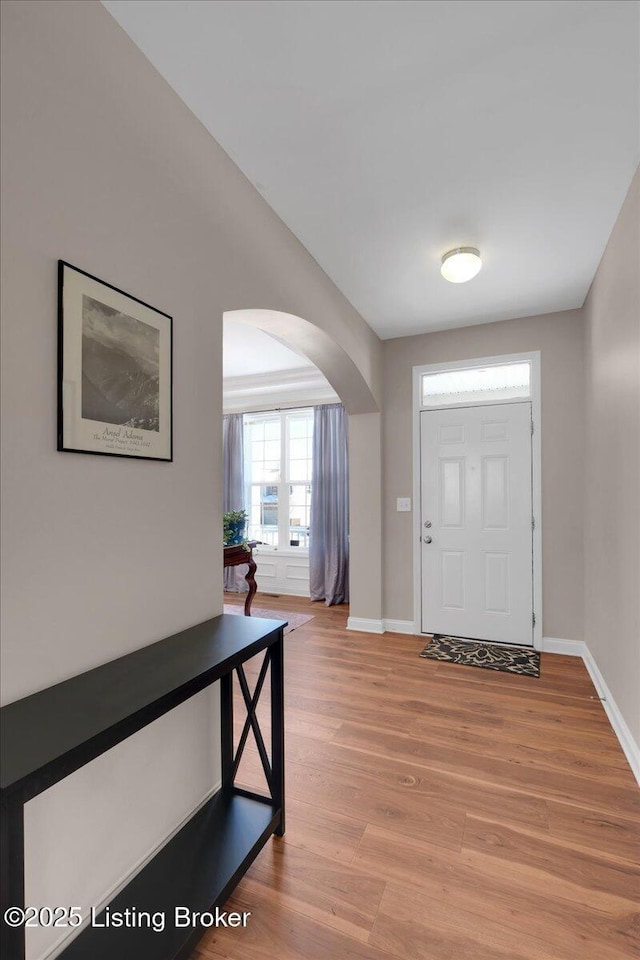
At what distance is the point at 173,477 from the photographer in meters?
1.64

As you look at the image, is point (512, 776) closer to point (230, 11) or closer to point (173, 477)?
point (173, 477)

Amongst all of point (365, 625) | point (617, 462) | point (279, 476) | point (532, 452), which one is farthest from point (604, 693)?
point (279, 476)

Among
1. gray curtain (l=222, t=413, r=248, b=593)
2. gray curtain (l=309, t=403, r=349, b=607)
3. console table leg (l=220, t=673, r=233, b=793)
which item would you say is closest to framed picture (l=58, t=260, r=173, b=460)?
console table leg (l=220, t=673, r=233, b=793)

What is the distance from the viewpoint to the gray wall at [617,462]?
6.98 ft

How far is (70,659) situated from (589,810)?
6.59 feet

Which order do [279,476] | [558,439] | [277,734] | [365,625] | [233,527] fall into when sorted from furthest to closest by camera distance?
[279,476]
[365,625]
[233,527]
[558,439]
[277,734]

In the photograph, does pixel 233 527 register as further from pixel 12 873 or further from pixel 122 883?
pixel 12 873

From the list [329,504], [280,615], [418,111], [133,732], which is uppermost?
[418,111]

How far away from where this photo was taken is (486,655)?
356cm

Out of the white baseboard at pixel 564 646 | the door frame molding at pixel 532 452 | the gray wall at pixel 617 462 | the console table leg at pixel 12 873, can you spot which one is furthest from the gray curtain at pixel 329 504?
the console table leg at pixel 12 873

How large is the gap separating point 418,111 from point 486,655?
341cm

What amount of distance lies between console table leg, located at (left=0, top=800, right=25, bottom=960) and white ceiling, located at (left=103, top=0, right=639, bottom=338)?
2098 mm

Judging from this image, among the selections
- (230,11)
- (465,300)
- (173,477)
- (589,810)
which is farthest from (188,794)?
(465,300)

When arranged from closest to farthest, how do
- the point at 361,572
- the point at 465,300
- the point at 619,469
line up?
the point at 619,469
the point at 465,300
the point at 361,572
